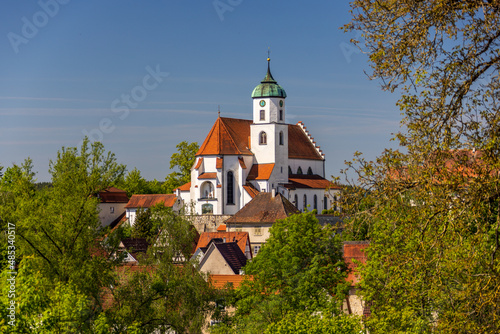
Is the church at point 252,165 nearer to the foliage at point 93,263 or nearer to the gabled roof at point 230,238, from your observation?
the gabled roof at point 230,238

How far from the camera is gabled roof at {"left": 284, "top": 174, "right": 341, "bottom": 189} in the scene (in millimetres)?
84312

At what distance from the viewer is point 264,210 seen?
68.3 m

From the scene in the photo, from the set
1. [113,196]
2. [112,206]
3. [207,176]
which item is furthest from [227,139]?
[112,206]

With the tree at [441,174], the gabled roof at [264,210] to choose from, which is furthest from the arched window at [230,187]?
the tree at [441,174]

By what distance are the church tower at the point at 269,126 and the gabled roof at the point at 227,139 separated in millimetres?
1399

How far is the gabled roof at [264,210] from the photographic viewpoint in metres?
67.1

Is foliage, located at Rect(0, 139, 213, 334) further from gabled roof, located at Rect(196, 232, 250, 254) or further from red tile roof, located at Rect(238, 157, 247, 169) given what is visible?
red tile roof, located at Rect(238, 157, 247, 169)

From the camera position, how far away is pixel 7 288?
54.0 feet

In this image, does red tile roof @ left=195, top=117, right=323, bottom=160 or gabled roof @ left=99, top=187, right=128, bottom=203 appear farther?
gabled roof @ left=99, top=187, right=128, bottom=203

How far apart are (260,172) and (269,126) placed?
6.10 meters

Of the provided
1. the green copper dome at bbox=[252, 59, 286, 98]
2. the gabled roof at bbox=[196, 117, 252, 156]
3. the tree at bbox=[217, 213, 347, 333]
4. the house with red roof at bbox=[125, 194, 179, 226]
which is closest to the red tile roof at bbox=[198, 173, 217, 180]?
the gabled roof at bbox=[196, 117, 252, 156]

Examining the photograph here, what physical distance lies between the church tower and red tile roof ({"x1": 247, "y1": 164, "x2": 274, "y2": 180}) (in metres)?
0.84

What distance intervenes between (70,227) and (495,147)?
20.7m

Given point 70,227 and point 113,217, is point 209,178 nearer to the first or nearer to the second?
point 113,217
